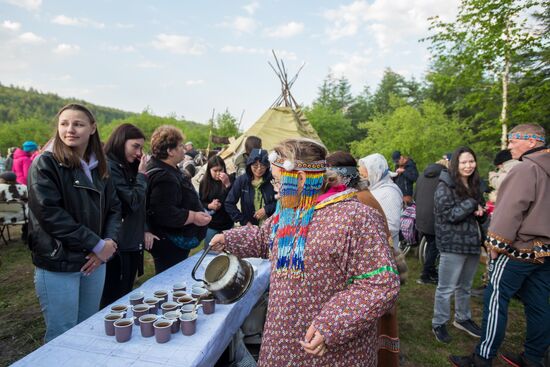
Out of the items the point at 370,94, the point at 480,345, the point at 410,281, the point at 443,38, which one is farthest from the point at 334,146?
the point at 480,345

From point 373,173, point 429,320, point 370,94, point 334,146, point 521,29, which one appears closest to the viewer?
point 373,173

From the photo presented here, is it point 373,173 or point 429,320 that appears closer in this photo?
point 373,173

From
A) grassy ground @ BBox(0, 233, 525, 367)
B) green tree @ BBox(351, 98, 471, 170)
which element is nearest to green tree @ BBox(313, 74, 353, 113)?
green tree @ BBox(351, 98, 471, 170)

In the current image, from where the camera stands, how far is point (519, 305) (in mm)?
4254

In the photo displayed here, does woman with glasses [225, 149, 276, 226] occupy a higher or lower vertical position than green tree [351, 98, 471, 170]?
lower

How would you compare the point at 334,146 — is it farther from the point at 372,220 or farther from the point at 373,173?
the point at 372,220

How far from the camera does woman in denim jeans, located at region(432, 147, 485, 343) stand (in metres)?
3.29

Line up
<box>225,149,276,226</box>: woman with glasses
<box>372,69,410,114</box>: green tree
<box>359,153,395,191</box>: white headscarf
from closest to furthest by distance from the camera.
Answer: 1. <box>359,153,395,191</box>: white headscarf
2. <box>225,149,276,226</box>: woman with glasses
3. <box>372,69,410,114</box>: green tree

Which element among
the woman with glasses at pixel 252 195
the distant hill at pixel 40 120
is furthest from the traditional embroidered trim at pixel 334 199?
the woman with glasses at pixel 252 195

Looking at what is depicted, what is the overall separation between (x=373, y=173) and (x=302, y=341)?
2.25 metres

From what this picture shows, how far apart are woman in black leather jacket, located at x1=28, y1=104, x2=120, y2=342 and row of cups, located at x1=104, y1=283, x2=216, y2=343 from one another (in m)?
0.36

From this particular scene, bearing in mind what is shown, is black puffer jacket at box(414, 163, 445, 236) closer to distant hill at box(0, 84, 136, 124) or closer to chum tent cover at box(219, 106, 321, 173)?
chum tent cover at box(219, 106, 321, 173)

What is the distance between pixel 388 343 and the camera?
2.51m

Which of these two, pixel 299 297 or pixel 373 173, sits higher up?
pixel 373 173
